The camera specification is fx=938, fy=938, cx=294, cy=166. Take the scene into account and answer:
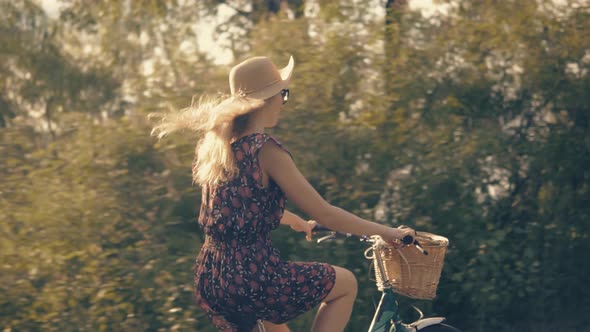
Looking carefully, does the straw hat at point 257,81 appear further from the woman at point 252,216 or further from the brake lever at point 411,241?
the brake lever at point 411,241

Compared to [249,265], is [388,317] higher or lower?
lower

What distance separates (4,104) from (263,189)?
1134 centimetres

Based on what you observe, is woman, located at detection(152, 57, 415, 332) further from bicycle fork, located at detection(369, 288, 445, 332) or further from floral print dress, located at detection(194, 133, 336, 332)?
bicycle fork, located at detection(369, 288, 445, 332)

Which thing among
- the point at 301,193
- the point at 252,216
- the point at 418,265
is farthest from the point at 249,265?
the point at 418,265

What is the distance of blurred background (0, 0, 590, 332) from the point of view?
6273 mm

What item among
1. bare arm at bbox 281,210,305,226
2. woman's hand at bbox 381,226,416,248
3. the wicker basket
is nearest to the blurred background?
bare arm at bbox 281,210,305,226

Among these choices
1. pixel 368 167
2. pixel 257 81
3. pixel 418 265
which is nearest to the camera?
pixel 257 81

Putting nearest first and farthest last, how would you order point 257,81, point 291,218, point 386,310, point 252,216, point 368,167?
point 252,216 < point 257,81 < point 386,310 < point 291,218 < point 368,167

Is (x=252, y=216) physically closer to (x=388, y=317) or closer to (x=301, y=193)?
(x=301, y=193)

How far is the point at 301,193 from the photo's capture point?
13.6ft

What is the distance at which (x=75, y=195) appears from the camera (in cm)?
639

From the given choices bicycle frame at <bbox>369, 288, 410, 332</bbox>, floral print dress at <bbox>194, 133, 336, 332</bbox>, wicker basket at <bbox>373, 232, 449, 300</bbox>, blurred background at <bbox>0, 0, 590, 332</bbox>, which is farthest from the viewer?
blurred background at <bbox>0, 0, 590, 332</bbox>

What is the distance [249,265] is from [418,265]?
0.82 m

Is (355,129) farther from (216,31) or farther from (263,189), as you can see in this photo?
(216,31)
